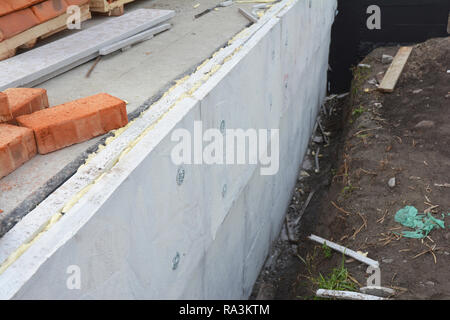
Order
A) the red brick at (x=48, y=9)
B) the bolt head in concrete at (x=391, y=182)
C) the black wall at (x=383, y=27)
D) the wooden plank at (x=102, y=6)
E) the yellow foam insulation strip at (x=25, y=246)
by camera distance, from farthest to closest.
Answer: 1. the black wall at (x=383, y=27)
2. the bolt head in concrete at (x=391, y=182)
3. the wooden plank at (x=102, y=6)
4. the red brick at (x=48, y=9)
5. the yellow foam insulation strip at (x=25, y=246)

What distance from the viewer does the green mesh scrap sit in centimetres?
443

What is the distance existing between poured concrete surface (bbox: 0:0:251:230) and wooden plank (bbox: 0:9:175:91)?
10 centimetres

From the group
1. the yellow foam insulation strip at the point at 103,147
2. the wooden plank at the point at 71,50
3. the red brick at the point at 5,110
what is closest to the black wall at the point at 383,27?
the wooden plank at the point at 71,50

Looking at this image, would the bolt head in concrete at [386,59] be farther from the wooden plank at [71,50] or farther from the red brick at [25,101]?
the red brick at [25,101]

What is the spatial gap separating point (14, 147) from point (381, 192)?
13.9 feet

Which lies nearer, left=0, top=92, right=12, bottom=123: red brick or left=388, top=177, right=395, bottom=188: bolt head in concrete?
left=0, top=92, right=12, bottom=123: red brick

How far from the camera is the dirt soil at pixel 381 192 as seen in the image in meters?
4.20

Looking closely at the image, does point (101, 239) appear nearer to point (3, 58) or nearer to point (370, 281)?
point (3, 58)


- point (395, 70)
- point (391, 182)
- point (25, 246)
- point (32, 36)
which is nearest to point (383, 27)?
point (395, 70)

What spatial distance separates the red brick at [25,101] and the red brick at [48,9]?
1352 mm

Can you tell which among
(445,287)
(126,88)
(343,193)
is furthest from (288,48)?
(445,287)

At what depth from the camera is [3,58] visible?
359 centimetres

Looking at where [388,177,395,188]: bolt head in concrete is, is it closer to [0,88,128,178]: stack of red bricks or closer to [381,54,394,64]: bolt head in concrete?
[0,88,128,178]: stack of red bricks

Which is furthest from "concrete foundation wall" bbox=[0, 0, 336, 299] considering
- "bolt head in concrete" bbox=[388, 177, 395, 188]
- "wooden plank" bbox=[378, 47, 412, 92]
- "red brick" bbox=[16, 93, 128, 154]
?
"wooden plank" bbox=[378, 47, 412, 92]
